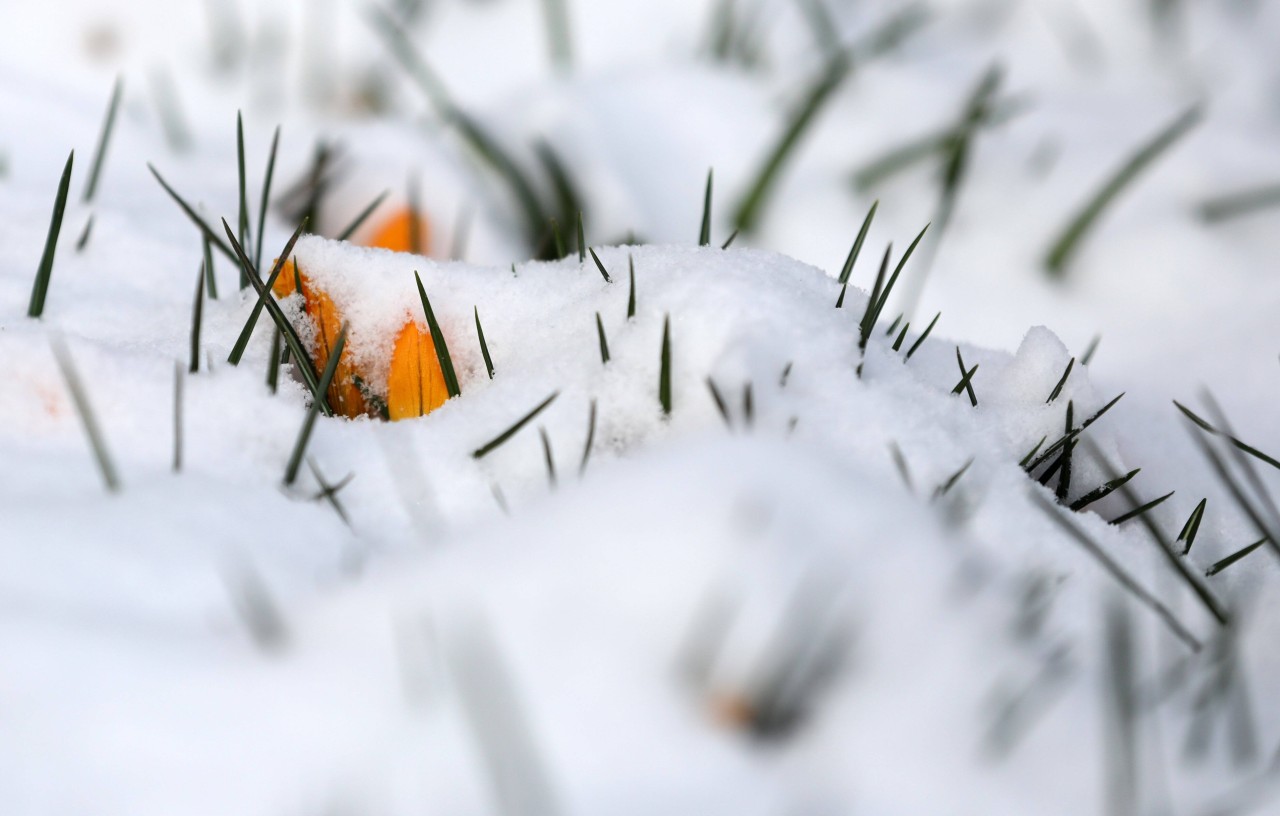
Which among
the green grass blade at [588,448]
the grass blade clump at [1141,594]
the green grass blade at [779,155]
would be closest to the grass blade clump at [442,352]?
Answer: the green grass blade at [588,448]

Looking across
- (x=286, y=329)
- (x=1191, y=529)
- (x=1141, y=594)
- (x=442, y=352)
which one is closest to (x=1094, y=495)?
(x=1191, y=529)

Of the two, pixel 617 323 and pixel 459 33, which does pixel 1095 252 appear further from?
pixel 459 33

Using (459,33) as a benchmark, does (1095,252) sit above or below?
below

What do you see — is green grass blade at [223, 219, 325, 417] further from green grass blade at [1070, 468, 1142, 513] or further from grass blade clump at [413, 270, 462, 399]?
green grass blade at [1070, 468, 1142, 513]

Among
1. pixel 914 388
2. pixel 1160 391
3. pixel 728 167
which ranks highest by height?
pixel 728 167

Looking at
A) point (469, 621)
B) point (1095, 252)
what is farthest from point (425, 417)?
point (1095, 252)

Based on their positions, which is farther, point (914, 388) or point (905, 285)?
point (905, 285)

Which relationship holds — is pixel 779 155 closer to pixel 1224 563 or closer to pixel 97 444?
pixel 1224 563
